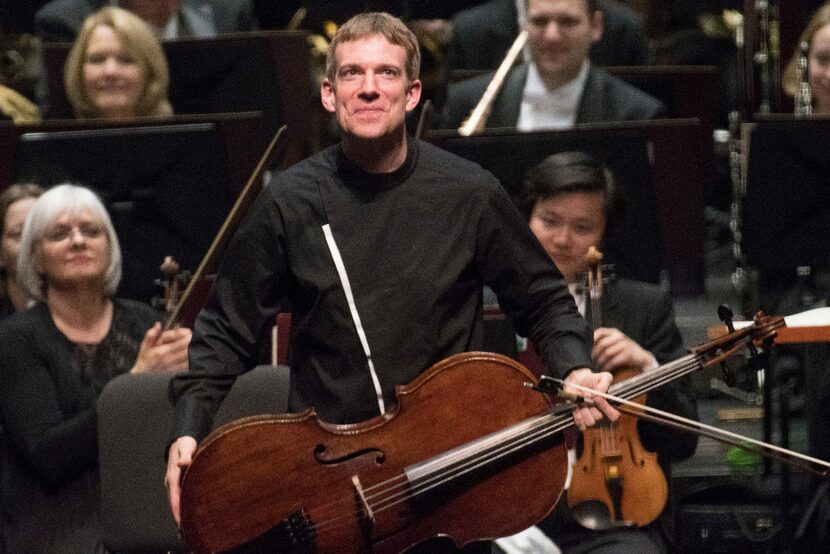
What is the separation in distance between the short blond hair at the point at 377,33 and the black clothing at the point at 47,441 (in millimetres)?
1374

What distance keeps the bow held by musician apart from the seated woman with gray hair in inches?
36.2

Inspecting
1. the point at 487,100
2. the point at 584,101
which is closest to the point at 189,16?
the point at 487,100

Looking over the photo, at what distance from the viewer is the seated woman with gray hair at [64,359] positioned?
3674 mm

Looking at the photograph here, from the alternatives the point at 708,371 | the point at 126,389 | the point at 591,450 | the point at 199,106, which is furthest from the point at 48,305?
the point at 708,371

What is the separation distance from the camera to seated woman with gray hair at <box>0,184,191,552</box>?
3674 millimetres

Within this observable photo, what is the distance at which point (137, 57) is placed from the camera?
15.2ft

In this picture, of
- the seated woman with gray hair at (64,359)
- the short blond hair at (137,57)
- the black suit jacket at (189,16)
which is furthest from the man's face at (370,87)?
the black suit jacket at (189,16)

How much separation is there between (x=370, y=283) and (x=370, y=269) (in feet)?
0.08

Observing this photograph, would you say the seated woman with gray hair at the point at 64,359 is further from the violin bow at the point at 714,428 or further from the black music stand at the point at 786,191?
the black music stand at the point at 786,191

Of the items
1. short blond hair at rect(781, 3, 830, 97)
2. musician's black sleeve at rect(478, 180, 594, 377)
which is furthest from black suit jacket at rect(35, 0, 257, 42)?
musician's black sleeve at rect(478, 180, 594, 377)

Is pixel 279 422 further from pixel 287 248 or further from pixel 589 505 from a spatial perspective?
pixel 589 505

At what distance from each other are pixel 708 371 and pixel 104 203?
1.86 meters

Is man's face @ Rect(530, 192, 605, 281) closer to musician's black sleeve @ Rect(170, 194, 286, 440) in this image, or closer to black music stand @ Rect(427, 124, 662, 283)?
black music stand @ Rect(427, 124, 662, 283)

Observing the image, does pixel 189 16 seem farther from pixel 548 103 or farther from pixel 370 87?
pixel 370 87
